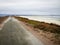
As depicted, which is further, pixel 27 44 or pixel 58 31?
pixel 58 31

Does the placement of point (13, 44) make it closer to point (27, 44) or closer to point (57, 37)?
point (27, 44)

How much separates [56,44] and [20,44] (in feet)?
2.68

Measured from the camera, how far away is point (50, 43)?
11.7 ft

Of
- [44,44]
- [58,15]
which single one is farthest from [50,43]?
[58,15]

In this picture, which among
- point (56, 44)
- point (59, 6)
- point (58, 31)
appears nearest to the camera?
point (56, 44)

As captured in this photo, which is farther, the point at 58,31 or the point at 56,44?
the point at 58,31

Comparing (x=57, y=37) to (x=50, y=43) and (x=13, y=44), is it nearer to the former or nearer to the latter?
(x=50, y=43)

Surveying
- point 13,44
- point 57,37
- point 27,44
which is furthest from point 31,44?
point 57,37

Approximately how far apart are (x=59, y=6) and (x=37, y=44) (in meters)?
1.02

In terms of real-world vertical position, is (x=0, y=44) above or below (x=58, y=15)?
below

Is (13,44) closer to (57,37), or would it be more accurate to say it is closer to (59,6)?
(57,37)

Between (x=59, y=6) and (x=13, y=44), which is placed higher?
(x=59, y=6)

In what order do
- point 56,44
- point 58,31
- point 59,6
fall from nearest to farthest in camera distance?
point 56,44 < point 59,6 < point 58,31

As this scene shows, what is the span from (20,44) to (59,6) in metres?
1.26
